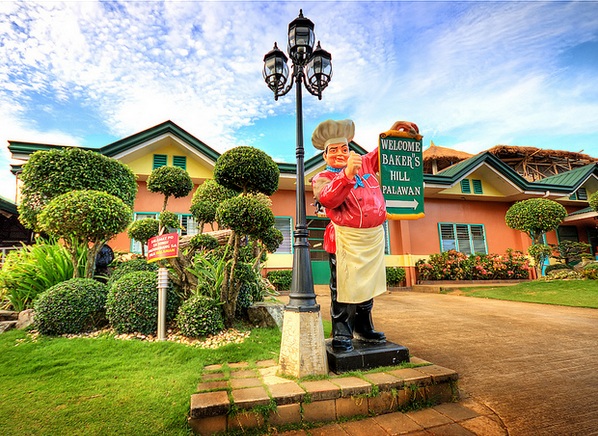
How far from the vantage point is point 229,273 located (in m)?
4.42

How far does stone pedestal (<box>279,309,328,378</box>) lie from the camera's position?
8.33 ft

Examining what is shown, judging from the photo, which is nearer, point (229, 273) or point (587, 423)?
point (587, 423)

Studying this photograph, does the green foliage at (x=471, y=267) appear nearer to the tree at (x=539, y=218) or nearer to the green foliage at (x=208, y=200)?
the tree at (x=539, y=218)

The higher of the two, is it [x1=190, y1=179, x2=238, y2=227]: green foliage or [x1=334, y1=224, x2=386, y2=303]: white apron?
[x1=190, y1=179, x2=238, y2=227]: green foliage

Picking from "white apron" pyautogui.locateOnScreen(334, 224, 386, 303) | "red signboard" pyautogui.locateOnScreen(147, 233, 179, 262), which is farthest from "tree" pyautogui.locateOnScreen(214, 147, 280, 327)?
"white apron" pyautogui.locateOnScreen(334, 224, 386, 303)

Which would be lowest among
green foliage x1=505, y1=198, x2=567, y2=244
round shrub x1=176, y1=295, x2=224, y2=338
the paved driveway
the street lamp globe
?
the paved driveway

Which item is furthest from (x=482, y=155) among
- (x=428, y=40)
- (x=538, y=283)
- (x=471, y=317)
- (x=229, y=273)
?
(x=229, y=273)

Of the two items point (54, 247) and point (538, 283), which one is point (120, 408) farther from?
point (538, 283)

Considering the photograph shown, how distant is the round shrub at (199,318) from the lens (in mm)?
3934

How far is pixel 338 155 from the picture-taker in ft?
10.1

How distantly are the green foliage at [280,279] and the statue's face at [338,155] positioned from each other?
7.67m

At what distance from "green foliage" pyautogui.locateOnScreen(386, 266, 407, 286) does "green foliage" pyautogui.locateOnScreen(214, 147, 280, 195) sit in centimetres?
796

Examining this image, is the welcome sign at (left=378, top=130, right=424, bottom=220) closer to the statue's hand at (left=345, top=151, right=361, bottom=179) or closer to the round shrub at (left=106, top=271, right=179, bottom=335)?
the statue's hand at (left=345, top=151, right=361, bottom=179)

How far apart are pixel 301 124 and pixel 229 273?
7.69ft
